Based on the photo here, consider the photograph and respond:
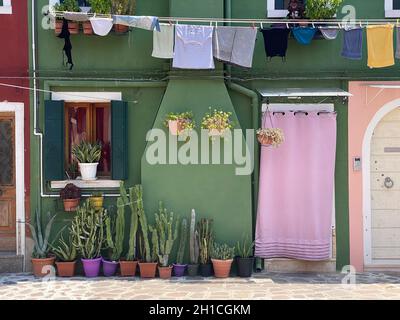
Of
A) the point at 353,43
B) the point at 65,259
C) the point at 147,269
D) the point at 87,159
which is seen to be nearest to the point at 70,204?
the point at 87,159

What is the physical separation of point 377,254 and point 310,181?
1879mm

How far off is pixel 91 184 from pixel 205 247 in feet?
7.47

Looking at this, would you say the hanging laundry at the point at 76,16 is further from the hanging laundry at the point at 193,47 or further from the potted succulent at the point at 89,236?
the potted succulent at the point at 89,236

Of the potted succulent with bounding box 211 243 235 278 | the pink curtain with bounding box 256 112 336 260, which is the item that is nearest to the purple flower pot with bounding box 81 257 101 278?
the potted succulent with bounding box 211 243 235 278

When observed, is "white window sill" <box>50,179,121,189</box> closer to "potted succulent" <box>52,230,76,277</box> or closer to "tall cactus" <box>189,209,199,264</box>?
"potted succulent" <box>52,230,76,277</box>

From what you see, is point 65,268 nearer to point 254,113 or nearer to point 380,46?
point 254,113

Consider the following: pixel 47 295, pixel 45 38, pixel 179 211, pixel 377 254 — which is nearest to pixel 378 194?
pixel 377 254

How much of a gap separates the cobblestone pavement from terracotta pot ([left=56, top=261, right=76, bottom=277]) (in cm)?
16

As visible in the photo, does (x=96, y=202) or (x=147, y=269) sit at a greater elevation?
(x=96, y=202)

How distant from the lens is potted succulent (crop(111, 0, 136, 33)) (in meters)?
8.70

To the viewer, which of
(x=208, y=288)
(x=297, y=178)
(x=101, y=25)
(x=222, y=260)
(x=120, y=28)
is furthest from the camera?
(x=297, y=178)

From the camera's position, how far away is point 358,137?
30.3ft

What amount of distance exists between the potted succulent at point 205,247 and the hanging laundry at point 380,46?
12.9 feet

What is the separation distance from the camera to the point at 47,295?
7.50 metres
